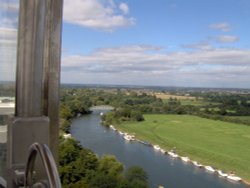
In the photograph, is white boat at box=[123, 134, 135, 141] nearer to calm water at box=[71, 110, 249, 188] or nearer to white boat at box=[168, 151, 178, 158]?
calm water at box=[71, 110, 249, 188]

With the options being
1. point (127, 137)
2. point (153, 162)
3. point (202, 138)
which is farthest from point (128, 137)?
point (202, 138)

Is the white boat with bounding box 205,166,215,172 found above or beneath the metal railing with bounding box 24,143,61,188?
beneath

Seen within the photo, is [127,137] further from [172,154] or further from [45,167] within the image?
[45,167]

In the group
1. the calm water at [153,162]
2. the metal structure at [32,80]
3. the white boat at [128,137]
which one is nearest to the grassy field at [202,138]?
the white boat at [128,137]

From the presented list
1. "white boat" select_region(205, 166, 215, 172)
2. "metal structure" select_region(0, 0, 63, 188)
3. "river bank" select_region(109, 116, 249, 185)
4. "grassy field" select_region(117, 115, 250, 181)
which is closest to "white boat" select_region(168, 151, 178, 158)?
"river bank" select_region(109, 116, 249, 185)

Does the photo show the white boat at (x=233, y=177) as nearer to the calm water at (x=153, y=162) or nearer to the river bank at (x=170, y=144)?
the river bank at (x=170, y=144)
